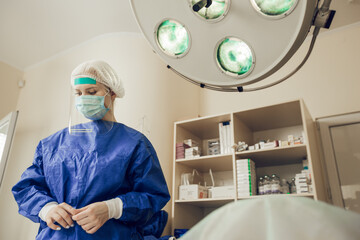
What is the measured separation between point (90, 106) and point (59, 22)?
6.63 feet

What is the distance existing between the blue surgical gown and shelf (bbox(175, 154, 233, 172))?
109cm

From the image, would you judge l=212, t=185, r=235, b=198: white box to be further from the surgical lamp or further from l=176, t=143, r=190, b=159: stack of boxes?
the surgical lamp

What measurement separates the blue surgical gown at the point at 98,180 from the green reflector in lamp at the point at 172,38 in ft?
1.66

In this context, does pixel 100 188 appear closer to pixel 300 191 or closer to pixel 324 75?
pixel 300 191

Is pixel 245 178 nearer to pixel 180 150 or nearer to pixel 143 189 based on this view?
pixel 180 150

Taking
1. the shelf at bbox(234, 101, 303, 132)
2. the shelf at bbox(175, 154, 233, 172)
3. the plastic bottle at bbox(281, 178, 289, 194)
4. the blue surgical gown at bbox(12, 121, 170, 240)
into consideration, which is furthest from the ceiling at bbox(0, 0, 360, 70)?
the blue surgical gown at bbox(12, 121, 170, 240)

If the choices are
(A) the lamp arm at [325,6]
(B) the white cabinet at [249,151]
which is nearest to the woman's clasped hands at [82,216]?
(A) the lamp arm at [325,6]

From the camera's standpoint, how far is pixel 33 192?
1104 millimetres

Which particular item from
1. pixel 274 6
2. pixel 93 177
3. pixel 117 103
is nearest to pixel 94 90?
pixel 93 177

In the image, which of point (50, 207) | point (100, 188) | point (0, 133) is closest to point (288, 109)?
point (100, 188)

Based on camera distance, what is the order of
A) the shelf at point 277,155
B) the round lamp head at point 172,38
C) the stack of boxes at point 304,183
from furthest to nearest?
the shelf at point 277,155
the stack of boxes at point 304,183
the round lamp head at point 172,38

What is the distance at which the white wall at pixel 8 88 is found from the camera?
3.34 meters

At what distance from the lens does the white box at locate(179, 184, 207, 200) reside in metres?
2.20

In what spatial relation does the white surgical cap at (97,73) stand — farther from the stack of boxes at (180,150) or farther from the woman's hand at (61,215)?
the stack of boxes at (180,150)
